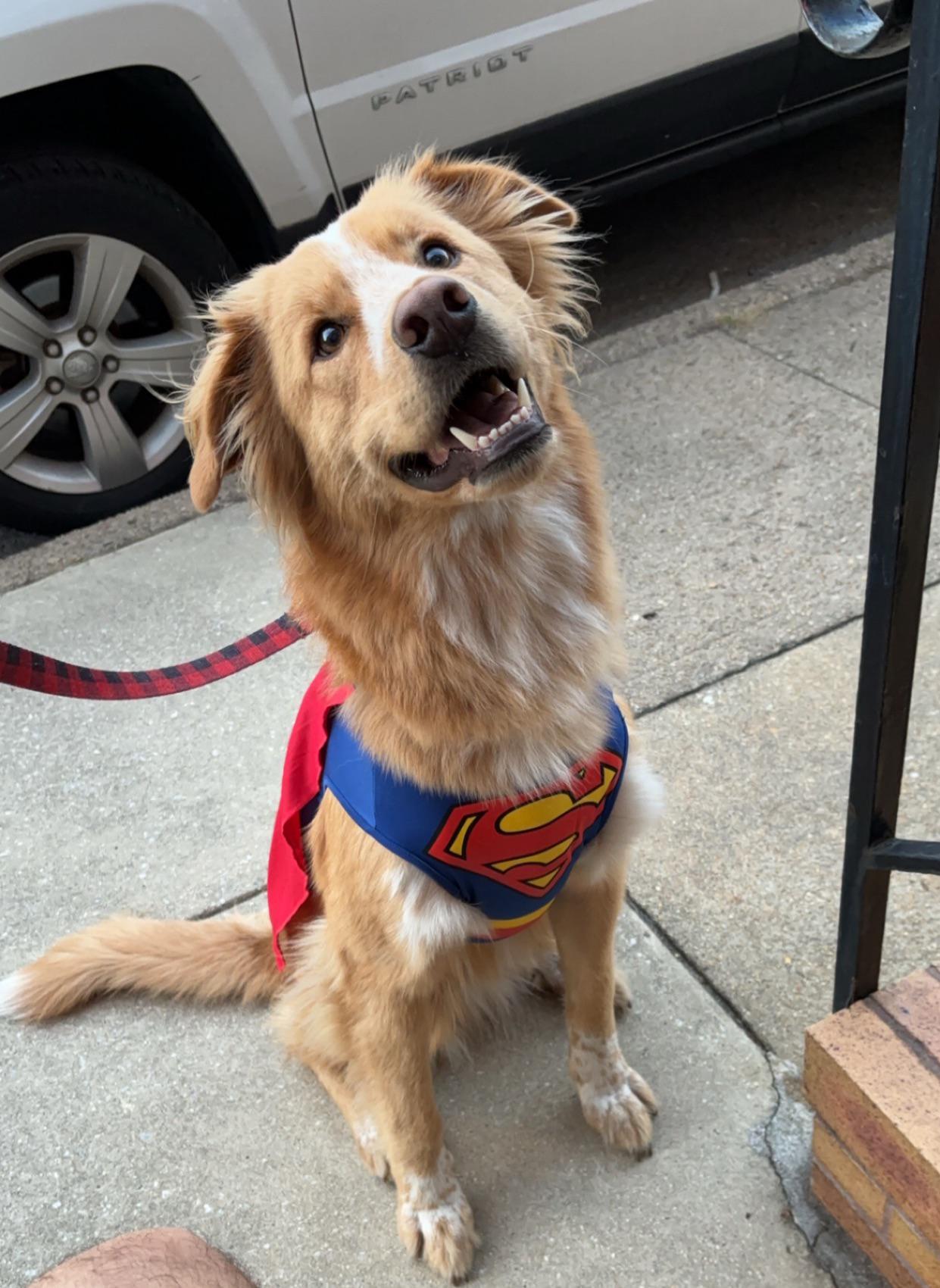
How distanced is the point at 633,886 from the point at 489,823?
0.95 metres

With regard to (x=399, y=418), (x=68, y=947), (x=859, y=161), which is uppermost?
(x=399, y=418)

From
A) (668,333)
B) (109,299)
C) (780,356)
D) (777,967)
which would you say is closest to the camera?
(777,967)

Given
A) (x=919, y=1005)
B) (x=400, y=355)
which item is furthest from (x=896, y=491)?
(x=919, y=1005)

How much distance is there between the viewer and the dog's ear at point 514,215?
2152 mm

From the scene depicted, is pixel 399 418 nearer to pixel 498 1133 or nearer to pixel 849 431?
pixel 498 1133

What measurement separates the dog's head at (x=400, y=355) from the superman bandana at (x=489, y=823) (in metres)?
0.45

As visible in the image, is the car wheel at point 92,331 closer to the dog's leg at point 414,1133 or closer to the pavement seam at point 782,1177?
the dog's leg at point 414,1133

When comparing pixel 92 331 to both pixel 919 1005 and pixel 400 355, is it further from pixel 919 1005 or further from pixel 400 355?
pixel 919 1005

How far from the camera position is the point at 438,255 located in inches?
77.2

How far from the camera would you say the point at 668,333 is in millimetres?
4699

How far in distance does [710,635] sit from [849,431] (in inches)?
47.6

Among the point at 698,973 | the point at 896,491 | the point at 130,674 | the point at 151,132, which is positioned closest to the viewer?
the point at 896,491

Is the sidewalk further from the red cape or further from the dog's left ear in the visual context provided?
the dog's left ear

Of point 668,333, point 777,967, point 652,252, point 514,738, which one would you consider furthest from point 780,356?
point 514,738
